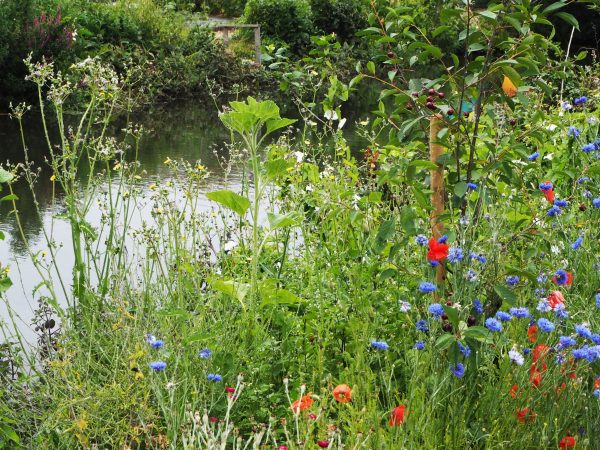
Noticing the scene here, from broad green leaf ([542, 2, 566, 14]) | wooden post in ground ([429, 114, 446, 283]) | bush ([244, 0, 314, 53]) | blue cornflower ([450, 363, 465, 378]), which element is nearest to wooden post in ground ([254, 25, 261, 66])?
bush ([244, 0, 314, 53])

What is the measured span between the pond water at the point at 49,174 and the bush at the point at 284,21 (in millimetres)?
6545

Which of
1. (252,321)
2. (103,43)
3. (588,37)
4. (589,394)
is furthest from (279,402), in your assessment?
(588,37)

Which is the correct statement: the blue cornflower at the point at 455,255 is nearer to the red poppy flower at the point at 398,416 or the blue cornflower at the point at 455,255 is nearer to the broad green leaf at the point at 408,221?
the broad green leaf at the point at 408,221

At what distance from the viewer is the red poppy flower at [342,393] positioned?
2.18m

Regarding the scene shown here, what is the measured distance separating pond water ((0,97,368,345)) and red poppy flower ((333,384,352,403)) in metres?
1.57

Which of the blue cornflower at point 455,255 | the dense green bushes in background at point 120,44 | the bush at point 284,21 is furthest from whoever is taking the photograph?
the bush at point 284,21

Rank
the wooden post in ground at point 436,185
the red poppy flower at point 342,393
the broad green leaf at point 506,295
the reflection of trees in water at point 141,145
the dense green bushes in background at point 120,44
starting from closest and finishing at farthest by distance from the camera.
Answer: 1. the red poppy flower at point 342,393
2. the broad green leaf at point 506,295
3. the wooden post in ground at point 436,185
4. the reflection of trees in water at point 141,145
5. the dense green bushes in background at point 120,44

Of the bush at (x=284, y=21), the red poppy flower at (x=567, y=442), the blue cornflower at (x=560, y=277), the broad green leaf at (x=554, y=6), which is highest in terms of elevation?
the broad green leaf at (x=554, y=6)

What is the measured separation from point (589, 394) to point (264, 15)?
17.8 m

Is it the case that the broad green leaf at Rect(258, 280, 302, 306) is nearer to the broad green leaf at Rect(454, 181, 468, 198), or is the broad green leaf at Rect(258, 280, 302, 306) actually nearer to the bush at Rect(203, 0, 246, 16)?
the broad green leaf at Rect(454, 181, 468, 198)

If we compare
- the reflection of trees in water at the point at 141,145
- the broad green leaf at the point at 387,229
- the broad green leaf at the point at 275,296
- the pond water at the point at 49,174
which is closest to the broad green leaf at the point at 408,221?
the broad green leaf at the point at 387,229

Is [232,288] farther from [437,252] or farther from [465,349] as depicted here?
[465,349]

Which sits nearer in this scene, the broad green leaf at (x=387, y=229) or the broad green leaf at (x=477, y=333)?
the broad green leaf at (x=477, y=333)

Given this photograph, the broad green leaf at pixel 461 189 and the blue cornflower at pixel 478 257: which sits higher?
the broad green leaf at pixel 461 189
